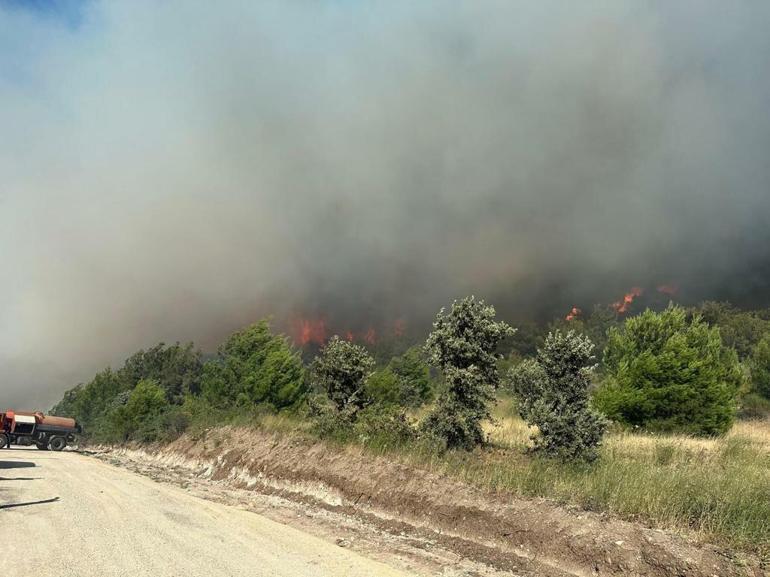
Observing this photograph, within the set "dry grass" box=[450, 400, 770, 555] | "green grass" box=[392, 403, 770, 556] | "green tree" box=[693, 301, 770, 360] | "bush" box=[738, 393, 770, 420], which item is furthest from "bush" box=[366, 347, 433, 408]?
"green tree" box=[693, 301, 770, 360]

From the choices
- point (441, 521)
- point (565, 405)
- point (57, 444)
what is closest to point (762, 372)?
point (565, 405)

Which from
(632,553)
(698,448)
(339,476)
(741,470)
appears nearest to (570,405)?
(741,470)

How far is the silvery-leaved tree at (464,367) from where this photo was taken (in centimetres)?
1725

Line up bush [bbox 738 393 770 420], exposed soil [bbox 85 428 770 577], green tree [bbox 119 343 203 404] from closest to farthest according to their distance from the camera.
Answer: exposed soil [bbox 85 428 770 577] → bush [bbox 738 393 770 420] → green tree [bbox 119 343 203 404]

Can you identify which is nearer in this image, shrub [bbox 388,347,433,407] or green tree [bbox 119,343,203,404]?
shrub [bbox 388,347,433,407]

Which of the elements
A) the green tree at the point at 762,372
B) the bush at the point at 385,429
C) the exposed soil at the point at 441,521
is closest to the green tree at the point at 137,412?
the exposed soil at the point at 441,521

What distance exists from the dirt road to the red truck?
4006 cm

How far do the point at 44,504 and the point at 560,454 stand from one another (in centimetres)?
1788

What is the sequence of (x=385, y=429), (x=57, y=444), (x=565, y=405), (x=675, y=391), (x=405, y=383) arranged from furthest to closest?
(x=405, y=383)
(x=57, y=444)
(x=675, y=391)
(x=385, y=429)
(x=565, y=405)

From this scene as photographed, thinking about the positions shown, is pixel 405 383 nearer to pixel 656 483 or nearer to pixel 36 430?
pixel 36 430

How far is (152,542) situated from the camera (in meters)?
10.9

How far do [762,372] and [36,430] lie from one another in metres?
81.5

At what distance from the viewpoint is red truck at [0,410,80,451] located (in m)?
47.3

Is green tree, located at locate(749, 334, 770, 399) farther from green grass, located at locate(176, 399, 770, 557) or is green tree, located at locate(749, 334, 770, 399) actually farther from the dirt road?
the dirt road
